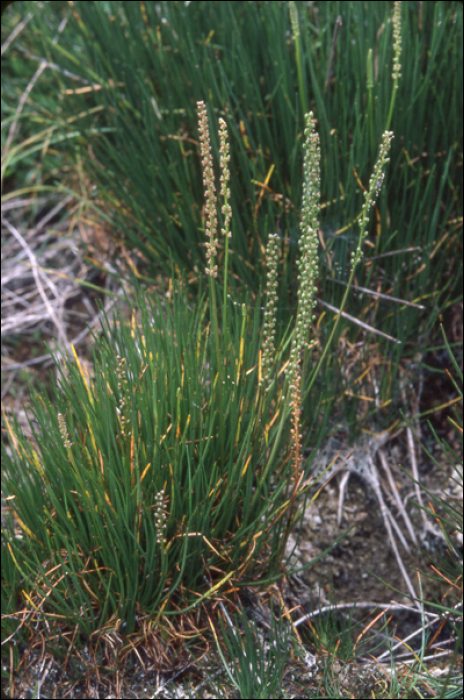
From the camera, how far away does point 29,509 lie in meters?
1.20

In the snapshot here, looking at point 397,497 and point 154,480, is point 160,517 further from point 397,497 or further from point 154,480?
point 397,497

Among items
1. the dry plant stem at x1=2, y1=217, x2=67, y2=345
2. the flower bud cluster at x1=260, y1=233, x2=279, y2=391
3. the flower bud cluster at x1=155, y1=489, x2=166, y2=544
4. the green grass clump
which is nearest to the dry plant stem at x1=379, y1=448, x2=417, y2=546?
the green grass clump

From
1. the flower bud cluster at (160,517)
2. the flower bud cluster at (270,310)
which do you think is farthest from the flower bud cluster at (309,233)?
the flower bud cluster at (160,517)

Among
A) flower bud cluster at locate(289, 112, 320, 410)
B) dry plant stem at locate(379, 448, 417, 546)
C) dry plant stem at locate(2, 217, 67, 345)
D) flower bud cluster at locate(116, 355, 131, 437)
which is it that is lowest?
dry plant stem at locate(379, 448, 417, 546)

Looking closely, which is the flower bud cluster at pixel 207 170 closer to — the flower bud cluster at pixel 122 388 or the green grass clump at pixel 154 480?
the green grass clump at pixel 154 480

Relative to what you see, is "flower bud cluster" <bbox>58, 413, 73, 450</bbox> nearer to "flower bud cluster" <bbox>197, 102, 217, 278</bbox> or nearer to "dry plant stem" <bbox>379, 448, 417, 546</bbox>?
"flower bud cluster" <bbox>197, 102, 217, 278</bbox>

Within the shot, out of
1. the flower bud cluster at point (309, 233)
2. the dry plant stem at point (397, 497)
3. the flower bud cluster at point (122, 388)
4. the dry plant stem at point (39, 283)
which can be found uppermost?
the flower bud cluster at point (309, 233)

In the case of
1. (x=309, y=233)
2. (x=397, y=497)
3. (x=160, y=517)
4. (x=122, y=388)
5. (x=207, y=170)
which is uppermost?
(x=207, y=170)

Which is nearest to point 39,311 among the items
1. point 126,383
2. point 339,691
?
point 126,383

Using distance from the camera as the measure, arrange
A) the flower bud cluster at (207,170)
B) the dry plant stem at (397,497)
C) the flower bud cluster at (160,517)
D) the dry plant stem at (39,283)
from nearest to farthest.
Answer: the flower bud cluster at (207,170), the flower bud cluster at (160,517), the dry plant stem at (397,497), the dry plant stem at (39,283)

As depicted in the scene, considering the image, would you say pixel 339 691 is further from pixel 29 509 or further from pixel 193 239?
pixel 193 239

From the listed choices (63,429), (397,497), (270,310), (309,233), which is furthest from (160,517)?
(397,497)

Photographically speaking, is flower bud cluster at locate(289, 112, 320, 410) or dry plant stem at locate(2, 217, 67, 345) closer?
flower bud cluster at locate(289, 112, 320, 410)

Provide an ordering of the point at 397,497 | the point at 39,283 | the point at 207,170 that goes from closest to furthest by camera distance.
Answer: the point at 207,170
the point at 397,497
the point at 39,283
